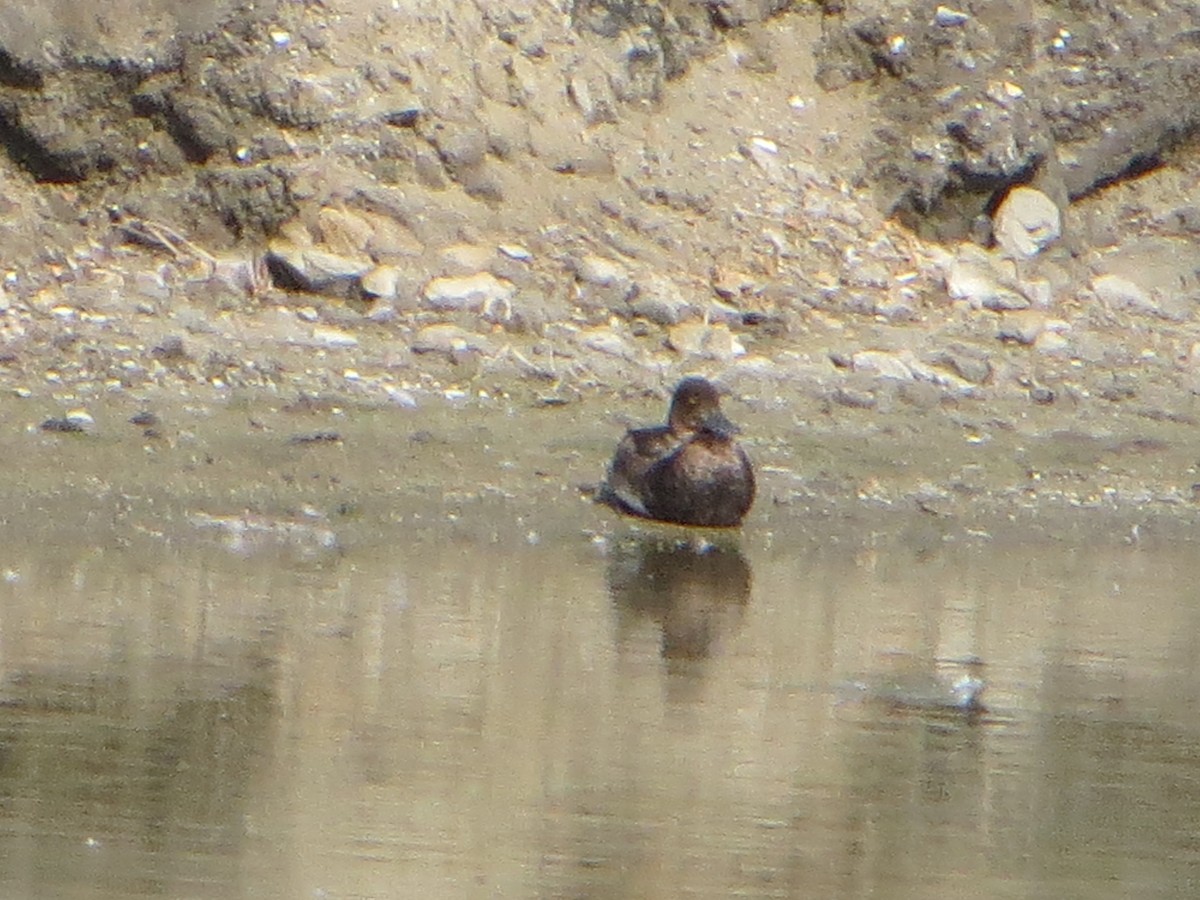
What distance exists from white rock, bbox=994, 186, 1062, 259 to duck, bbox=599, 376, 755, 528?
4.01 m

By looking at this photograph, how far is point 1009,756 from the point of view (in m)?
5.99

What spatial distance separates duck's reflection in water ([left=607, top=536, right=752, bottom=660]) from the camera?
744 centimetres

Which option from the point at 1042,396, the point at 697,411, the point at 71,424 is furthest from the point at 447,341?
the point at 1042,396

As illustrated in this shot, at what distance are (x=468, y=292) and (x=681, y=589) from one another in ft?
11.7

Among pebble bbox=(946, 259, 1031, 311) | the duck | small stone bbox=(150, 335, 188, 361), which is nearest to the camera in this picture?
the duck

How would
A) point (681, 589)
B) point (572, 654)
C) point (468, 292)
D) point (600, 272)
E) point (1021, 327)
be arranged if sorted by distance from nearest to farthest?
point (572, 654), point (681, 589), point (468, 292), point (600, 272), point (1021, 327)

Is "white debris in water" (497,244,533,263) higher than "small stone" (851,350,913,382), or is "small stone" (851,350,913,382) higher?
"white debris in water" (497,244,533,263)

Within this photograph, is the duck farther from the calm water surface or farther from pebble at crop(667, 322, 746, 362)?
pebble at crop(667, 322, 746, 362)

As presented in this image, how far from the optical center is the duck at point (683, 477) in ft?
31.0

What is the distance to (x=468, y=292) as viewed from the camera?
458 inches

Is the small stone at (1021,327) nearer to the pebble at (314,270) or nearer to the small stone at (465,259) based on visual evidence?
the small stone at (465,259)

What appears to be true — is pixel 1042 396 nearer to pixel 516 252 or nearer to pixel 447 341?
pixel 516 252

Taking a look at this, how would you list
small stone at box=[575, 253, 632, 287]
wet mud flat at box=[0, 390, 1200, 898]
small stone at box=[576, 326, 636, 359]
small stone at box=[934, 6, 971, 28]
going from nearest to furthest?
wet mud flat at box=[0, 390, 1200, 898], small stone at box=[576, 326, 636, 359], small stone at box=[575, 253, 632, 287], small stone at box=[934, 6, 971, 28]

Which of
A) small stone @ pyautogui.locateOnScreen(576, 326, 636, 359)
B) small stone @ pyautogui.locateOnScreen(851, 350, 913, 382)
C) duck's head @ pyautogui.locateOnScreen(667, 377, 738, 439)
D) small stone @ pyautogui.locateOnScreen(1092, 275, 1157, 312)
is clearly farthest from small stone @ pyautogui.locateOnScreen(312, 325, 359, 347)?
small stone @ pyautogui.locateOnScreen(1092, 275, 1157, 312)
